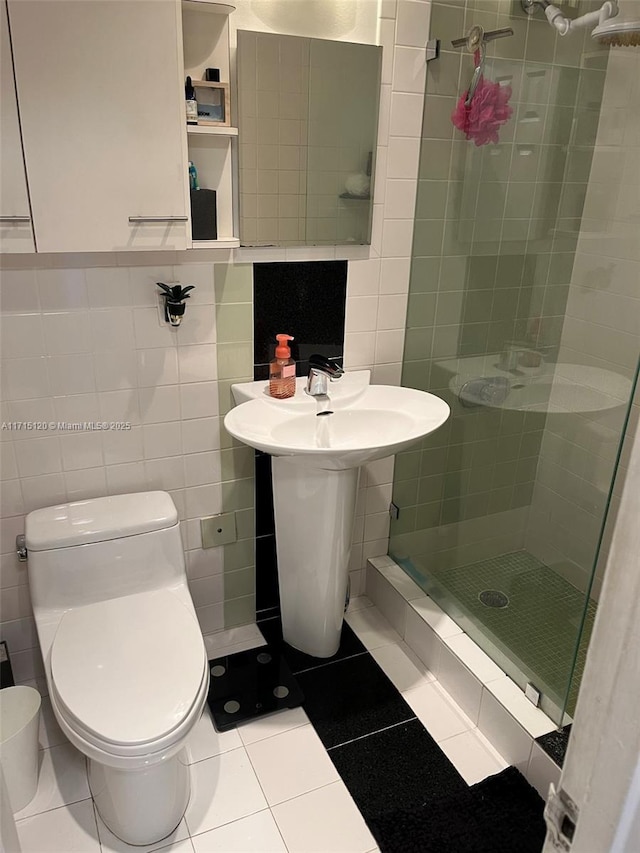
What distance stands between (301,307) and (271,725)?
1.29m

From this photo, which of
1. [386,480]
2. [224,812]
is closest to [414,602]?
[386,480]

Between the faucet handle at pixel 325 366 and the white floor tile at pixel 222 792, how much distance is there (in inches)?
44.9

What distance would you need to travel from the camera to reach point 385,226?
2.10 meters

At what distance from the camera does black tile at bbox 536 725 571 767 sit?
1.68 metres

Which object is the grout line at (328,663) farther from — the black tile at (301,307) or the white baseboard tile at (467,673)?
the black tile at (301,307)

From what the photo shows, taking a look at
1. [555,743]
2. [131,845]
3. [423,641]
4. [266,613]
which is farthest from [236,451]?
[555,743]

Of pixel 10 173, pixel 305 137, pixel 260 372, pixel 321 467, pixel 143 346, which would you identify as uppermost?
pixel 305 137

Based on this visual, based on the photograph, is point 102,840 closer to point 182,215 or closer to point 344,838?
point 344,838

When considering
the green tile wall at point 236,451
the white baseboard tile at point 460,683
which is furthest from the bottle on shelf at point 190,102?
the white baseboard tile at point 460,683

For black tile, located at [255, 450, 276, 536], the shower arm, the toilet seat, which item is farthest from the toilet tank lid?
the shower arm

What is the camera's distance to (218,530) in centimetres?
222

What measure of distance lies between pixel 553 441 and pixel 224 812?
145 centimetres

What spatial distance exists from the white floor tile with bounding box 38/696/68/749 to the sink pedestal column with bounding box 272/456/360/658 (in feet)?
2.52

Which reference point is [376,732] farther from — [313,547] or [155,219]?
[155,219]
